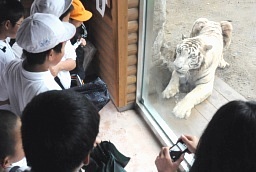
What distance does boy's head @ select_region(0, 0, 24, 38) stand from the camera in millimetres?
1670

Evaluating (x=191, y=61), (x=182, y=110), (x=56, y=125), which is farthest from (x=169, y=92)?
(x=56, y=125)

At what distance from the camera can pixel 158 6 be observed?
2125mm

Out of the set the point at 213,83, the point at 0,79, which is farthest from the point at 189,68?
the point at 0,79

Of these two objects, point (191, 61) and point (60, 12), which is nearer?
point (60, 12)

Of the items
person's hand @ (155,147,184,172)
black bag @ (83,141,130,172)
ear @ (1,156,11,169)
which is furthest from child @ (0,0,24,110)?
person's hand @ (155,147,184,172)

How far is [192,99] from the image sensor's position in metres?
2.18

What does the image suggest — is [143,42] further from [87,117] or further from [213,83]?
[87,117]

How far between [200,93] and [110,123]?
69 cm

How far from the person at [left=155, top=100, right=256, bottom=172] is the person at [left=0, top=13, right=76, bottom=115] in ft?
2.27

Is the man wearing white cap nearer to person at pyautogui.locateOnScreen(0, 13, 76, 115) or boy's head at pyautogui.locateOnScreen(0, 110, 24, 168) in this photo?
person at pyautogui.locateOnScreen(0, 13, 76, 115)

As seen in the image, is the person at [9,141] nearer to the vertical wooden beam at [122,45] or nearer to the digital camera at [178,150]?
the digital camera at [178,150]

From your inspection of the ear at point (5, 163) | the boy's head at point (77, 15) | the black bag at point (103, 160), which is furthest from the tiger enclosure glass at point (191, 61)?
the ear at point (5, 163)

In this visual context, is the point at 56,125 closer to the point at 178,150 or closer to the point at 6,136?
the point at 6,136

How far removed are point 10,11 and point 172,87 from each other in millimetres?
1127
